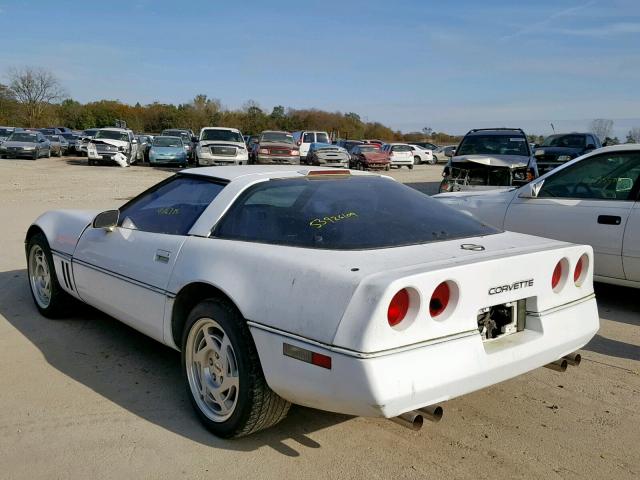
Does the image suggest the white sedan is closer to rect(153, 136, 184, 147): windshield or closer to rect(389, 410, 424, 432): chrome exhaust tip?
rect(389, 410, 424, 432): chrome exhaust tip

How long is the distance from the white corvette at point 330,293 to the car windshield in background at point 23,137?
29.3 meters

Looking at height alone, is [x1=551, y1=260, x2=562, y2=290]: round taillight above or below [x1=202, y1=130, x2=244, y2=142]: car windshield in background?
below

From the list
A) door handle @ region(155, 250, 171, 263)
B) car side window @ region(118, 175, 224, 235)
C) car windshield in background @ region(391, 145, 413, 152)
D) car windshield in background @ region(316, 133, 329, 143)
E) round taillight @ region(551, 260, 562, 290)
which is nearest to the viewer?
round taillight @ region(551, 260, 562, 290)

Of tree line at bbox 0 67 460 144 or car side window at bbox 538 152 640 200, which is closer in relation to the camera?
car side window at bbox 538 152 640 200

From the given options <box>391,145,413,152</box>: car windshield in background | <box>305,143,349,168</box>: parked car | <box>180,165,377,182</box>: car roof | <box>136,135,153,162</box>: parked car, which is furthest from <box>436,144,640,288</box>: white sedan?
<box>391,145,413,152</box>: car windshield in background

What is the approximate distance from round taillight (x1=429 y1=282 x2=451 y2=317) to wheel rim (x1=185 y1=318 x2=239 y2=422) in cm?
100

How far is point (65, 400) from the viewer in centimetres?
346

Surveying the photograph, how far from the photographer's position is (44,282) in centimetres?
509

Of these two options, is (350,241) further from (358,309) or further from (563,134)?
(563,134)

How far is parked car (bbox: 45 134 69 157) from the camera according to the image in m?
33.2

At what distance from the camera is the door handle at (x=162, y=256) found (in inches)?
136

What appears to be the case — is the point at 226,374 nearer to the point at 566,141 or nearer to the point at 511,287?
the point at 511,287

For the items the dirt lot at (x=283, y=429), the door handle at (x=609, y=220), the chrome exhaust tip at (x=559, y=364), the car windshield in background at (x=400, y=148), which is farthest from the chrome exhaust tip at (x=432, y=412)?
the car windshield in background at (x=400, y=148)

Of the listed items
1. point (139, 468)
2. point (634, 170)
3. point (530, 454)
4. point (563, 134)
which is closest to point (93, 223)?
point (139, 468)
